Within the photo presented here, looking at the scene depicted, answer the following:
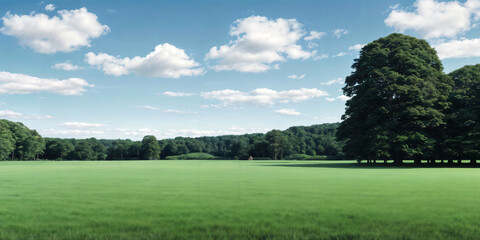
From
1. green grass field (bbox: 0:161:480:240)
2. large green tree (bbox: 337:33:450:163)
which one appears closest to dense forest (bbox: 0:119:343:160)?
large green tree (bbox: 337:33:450:163)

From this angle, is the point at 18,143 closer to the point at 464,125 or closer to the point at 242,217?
the point at 464,125

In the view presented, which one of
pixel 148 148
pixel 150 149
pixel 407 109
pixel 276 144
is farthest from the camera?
pixel 148 148

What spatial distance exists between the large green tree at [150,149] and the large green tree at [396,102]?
10443cm

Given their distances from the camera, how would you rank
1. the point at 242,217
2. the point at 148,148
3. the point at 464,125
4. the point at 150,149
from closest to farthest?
the point at 242,217, the point at 464,125, the point at 150,149, the point at 148,148

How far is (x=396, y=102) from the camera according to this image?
143ft

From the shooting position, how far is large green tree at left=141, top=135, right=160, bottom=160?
139500 mm

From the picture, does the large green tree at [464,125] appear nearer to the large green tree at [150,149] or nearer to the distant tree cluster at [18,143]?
the distant tree cluster at [18,143]

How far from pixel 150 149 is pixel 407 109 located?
115 m

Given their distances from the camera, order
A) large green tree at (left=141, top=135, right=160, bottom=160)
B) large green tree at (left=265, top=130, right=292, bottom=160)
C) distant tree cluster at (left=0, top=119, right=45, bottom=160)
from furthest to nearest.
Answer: large green tree at (left=141, top=135, right=160, bottom=160), large green tree at (left=265, top=130, right=292, bottom=160), distant tree cluster at (left=0, top=119, right=45, bottom=160)

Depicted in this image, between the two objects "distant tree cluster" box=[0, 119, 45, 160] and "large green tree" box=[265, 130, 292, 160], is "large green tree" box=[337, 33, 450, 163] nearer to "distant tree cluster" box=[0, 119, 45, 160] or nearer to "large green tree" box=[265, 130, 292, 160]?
"large green tree" box=[265, 130, 292, 160]

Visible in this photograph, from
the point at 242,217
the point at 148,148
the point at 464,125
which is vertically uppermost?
the point at 464,125

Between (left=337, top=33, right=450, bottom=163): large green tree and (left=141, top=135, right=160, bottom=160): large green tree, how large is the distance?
104429mm

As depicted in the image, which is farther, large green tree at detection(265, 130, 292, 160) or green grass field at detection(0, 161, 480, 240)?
large green tree at detection(265, 130, 292, 160)

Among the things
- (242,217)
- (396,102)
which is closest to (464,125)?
(396,102)
